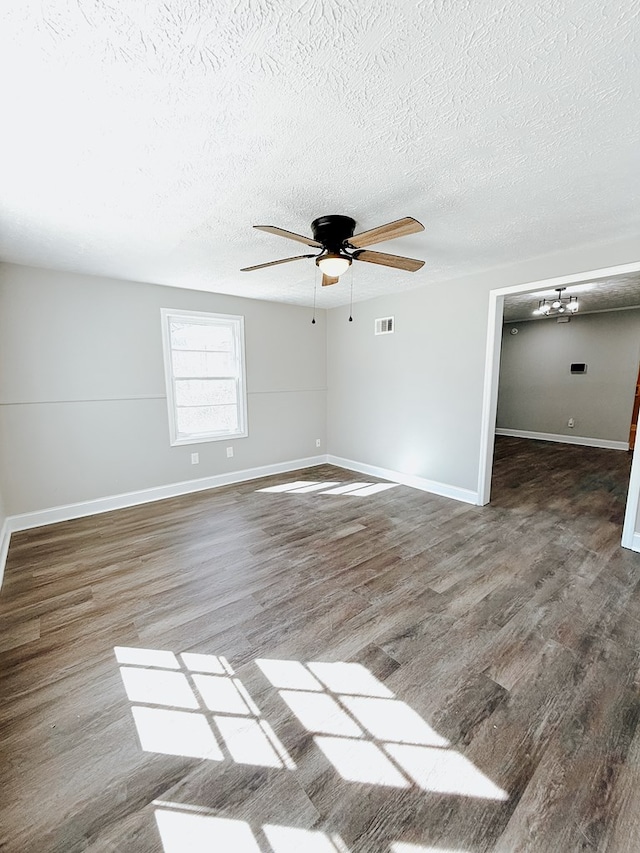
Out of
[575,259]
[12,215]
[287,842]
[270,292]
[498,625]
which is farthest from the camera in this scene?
[270,292]

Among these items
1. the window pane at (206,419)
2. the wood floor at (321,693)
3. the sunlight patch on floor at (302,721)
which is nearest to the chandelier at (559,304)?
the wood floor at (321,693)

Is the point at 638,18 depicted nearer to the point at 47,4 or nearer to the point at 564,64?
the point at 564,64

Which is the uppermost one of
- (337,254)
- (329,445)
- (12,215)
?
(12,215)

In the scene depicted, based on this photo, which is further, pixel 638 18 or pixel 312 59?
pixel 312 59

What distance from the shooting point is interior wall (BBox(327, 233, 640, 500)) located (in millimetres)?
3523

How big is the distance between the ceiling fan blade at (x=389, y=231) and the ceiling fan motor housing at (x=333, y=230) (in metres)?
0.12

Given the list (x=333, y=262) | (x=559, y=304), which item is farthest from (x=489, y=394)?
(x=559, y=304)

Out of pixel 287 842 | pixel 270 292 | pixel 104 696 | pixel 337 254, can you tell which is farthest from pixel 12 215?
pixel 287 842

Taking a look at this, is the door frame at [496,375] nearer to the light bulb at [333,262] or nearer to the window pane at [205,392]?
the light bulb at [333,262]

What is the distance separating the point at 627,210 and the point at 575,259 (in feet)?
2.67

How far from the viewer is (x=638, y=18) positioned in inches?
39.7

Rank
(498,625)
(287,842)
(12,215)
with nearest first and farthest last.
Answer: (287,842) < (498,625) < (12,215)

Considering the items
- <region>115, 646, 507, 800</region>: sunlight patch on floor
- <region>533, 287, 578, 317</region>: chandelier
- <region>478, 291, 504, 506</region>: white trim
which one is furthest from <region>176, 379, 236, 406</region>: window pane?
<region>533, 287, 578, 317</region>: chandelier

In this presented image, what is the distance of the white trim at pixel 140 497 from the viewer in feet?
11.0
